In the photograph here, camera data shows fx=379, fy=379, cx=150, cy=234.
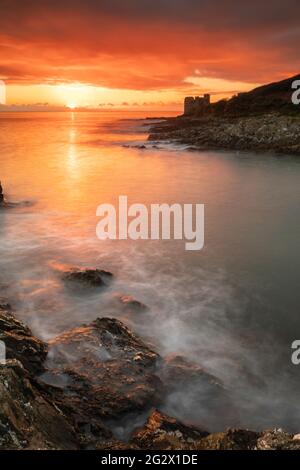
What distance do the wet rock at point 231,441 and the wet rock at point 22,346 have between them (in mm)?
2939

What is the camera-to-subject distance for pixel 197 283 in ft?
35.9

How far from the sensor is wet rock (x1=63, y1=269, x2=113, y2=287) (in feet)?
33.3

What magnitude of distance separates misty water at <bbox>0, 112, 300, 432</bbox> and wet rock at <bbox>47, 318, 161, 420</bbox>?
0.60 meters

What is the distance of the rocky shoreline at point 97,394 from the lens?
4047mm

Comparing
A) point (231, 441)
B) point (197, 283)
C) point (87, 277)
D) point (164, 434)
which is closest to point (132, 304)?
point (87, 277)

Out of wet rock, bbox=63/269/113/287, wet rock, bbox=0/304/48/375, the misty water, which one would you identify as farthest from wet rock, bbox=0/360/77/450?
wet rock, bbox=63/269/113/287

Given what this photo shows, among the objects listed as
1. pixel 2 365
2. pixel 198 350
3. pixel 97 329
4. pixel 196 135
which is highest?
pixel 196 135

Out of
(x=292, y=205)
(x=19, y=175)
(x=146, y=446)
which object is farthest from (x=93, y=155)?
(x=146, y=446)

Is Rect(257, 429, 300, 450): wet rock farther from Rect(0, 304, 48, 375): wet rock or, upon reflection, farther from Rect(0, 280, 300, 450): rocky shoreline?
Rect(0, 304, 48, 375): wet rock

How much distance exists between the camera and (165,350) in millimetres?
7746

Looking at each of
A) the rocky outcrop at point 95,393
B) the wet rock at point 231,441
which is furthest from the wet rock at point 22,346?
the wet rock at point 231,441

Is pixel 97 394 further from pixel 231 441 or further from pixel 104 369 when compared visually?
pixel 231 441

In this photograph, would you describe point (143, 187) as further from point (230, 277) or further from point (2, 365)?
point (2, 365)

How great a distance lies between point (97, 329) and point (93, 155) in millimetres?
39333
